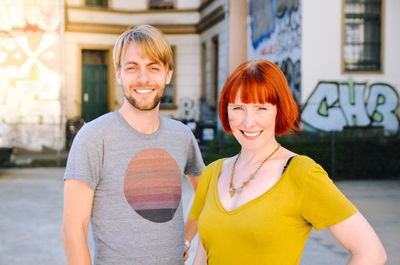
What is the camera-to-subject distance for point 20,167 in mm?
13914

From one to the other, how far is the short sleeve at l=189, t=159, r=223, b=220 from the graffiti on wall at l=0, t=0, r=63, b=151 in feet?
48.4

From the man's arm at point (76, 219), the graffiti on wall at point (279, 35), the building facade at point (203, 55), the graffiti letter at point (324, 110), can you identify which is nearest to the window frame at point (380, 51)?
the building facade at point (203, 55)

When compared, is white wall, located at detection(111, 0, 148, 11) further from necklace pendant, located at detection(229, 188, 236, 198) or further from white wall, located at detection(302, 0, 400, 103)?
necklace pendant, located at detection(229, 188, 236, 198)

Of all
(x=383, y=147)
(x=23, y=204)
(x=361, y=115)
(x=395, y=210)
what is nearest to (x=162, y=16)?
(x=361, y=115)

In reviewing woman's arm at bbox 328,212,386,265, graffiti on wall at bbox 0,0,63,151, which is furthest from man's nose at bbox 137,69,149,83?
graffiti on wall at bbox 0,0,63,151

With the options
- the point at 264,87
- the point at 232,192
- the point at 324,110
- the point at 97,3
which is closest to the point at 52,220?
the point at 232,192

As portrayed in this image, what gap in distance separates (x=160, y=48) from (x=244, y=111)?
21.8 inches

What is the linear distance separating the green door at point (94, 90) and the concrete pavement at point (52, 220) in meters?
7.89

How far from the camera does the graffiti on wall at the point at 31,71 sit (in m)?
16.2

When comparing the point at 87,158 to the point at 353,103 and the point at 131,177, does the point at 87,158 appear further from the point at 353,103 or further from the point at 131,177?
the point at 353,103

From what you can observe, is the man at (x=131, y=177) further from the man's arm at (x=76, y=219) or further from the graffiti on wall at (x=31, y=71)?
the graffiti on wall at (x=31, y=71)

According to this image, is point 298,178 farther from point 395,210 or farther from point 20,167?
point 20,167

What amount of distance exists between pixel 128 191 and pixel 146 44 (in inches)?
28.2

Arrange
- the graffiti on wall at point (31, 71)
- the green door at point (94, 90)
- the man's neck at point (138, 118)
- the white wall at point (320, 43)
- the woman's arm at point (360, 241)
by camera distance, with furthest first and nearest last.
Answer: the green door at point (94, 90) → the graffiti on wall at point (31, 71) → the white wall at point (320, 43) → the man's neck at point (138, 118) → the woman's arm at point (360, 241)
